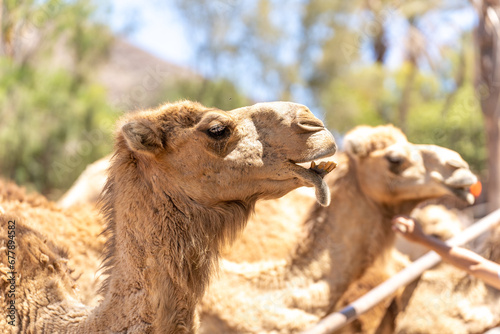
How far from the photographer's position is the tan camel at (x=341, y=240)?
3633mm

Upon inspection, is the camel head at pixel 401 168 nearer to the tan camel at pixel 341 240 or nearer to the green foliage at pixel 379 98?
the tan camel at pixel 341 240

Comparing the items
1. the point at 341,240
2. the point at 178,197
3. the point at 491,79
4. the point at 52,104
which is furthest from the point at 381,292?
the point at 52,104

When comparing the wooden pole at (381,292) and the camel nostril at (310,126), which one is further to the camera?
the wooden pole at (381,292)

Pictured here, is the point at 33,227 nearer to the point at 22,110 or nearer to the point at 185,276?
the point at 185,276

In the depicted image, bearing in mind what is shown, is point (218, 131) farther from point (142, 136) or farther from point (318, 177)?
point (318, 177)

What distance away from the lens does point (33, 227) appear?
2.96 m

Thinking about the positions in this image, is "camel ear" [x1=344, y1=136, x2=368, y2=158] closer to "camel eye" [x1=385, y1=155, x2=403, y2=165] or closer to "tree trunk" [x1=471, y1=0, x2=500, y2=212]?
"camel eye" [x1=385, y1=155, x2=403, y2=165]

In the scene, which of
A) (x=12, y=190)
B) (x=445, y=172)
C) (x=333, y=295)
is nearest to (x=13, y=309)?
(x=12, y=190)

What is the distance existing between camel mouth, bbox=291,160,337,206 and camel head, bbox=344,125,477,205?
188 centimetres

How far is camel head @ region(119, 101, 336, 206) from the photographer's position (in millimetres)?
2348

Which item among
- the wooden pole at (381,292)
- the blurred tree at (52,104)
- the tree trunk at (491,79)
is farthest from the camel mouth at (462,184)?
the blurred tree at (52,104)

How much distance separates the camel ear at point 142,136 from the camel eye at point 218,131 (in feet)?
0.75

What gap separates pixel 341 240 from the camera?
13.5 ft

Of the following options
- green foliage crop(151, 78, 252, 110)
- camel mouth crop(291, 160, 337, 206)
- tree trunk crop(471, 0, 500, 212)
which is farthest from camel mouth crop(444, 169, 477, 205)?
green foliage crop(151, 78, 252, 110)
